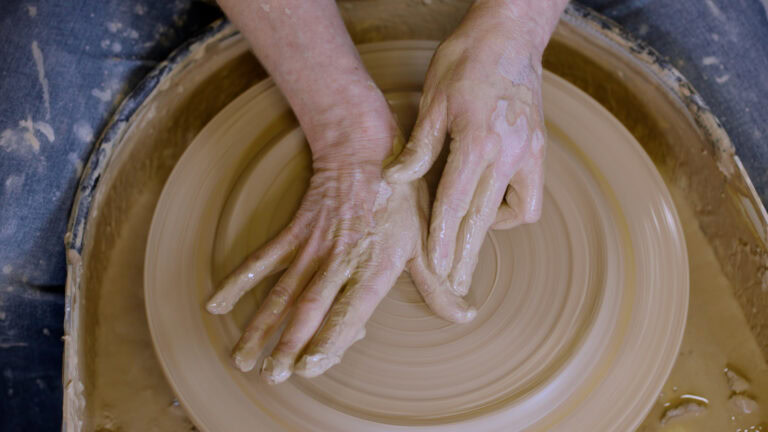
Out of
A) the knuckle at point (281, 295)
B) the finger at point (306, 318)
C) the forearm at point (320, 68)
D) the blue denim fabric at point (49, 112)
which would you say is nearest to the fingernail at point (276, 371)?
the finger at point (306, 318)

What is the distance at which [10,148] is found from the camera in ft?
3.56

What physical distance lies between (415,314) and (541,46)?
0.53 m

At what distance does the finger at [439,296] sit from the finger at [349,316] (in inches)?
1.2

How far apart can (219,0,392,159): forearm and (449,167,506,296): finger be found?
0.18 metres

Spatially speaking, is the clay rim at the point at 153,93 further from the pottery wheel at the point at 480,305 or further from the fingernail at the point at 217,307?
the fingernail at the point at 217,307

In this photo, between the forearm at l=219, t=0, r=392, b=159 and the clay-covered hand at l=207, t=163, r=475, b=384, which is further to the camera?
the forearm at l=219, t=0, r=392, b=159

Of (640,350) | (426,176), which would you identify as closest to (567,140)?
(426,176)

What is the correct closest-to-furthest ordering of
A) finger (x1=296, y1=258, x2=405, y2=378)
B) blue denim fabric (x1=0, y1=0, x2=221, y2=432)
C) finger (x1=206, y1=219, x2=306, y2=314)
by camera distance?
finger (x1=296, y1=258, x2=405, y2=378) < finger (x1=206, y1=219, x2=306, y2=314) < blue denim fabric (x1=0, y1=0, x2=221, y2=432)

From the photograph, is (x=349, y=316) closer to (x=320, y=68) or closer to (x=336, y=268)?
(x=336, y=268)

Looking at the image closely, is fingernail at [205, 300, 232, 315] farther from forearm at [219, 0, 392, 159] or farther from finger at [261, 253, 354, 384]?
forearm at [219, 0, 392, 159]

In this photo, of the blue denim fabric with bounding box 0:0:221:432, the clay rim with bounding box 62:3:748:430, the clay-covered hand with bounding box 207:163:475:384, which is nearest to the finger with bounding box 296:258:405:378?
the clay-covered hand with bounding box 207:163:475:384

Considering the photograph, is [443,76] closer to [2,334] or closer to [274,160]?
[274,160]

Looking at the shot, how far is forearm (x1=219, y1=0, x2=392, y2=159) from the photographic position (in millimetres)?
991

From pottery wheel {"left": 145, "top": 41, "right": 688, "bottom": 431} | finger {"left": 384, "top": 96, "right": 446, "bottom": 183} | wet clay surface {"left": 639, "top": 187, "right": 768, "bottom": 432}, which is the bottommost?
wet clay surface {"left": 639, "top": 187, "right": 768, "bottom": 432}
